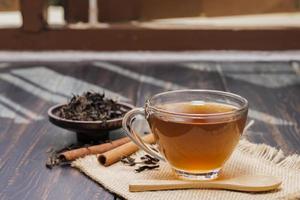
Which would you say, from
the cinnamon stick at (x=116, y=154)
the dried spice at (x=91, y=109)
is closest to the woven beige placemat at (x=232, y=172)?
the cinnamon stick at (x=116, y=154)

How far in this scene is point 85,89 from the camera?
5.63ft

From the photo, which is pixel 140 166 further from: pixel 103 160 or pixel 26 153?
pixel 26 153

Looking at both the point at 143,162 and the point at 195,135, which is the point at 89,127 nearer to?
the point at 143,162

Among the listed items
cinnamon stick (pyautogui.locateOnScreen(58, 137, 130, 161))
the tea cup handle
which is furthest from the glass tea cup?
cinnamon stick (pyautogui.locateOnScreen(58, 137, 130, 161))

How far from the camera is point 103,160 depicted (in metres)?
1.02

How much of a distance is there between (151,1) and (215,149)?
1.49 meters

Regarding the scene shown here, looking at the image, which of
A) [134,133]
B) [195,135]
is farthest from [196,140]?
[134,133]

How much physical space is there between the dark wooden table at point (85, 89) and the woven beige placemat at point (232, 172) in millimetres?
20

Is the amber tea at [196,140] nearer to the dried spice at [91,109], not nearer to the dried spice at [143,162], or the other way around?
the dried spice at [143,162]

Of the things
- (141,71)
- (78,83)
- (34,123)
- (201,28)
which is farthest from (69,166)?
(201,28)

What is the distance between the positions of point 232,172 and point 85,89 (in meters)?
0.81

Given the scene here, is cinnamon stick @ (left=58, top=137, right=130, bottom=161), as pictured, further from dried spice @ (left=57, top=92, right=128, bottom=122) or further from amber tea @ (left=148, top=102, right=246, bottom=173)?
amber tea @ (left=148, top=102, right=246, bottom=173)

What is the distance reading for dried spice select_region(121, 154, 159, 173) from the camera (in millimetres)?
989

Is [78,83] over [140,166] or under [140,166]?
under
